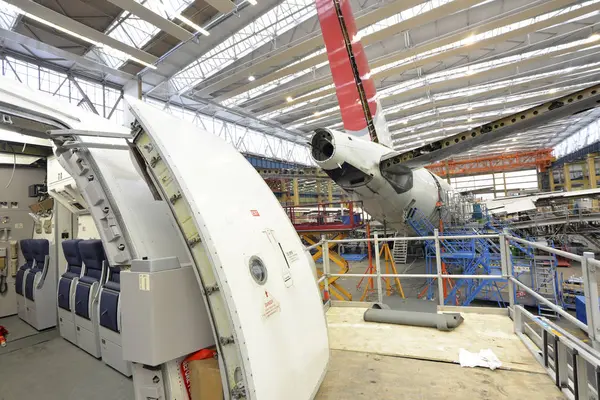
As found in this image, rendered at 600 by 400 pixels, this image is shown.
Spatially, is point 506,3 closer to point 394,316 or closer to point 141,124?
point 394,316

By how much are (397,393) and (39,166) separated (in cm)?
887

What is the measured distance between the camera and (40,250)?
5625 mm

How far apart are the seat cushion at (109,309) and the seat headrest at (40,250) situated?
120 inches

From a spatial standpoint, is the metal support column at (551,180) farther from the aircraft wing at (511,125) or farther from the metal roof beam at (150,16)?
the metal roof beam at (150,16)

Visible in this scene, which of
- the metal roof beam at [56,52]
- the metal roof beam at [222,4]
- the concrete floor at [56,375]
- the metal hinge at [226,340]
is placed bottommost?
the concrete floor at [56,375]

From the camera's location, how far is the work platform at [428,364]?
2479 millimetres

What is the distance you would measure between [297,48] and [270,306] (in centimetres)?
1015

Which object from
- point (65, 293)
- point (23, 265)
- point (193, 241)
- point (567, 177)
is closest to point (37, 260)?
point (23, 265)

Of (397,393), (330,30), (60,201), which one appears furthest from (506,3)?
(60,201)

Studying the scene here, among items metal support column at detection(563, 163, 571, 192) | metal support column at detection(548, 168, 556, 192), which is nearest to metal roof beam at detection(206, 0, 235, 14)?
metal support column at detection(563, 163, 571, 192)

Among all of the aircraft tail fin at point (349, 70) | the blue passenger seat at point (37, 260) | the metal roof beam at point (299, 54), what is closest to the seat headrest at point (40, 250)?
the blue passenger seat at point (37, 260)

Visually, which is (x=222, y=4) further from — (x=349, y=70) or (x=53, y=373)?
(x=53, y=373)

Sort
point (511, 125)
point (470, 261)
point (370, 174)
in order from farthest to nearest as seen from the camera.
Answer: point (470, 261) → point (370, 174) → point (511, 125)

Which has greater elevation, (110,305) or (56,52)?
(56,52)
